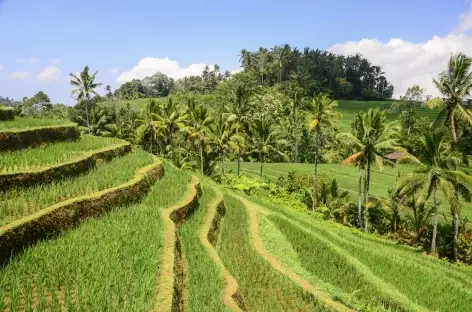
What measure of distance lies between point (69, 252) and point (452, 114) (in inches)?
921

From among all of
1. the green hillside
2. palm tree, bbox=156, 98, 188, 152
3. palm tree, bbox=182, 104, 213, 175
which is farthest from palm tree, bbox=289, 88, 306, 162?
the green hillside

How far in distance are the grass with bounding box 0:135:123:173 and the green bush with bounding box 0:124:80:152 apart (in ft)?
0.82

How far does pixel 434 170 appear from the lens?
22828mm

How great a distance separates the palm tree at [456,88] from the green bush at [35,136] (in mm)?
20460

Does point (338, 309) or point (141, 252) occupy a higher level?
point (141, 252)

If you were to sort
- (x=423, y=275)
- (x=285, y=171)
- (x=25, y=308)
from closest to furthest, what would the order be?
1. (x=25, y=308)
2. (x=423, y=275)
3. (x=285, y=171)

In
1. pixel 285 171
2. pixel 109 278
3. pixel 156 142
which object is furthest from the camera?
pixel 156 142

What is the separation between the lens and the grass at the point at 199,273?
26.5 ft

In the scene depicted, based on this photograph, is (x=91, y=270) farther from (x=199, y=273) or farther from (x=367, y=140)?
(x=367, y=140)

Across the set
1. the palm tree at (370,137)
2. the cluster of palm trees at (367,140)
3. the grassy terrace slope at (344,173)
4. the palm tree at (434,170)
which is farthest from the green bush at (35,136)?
the grassy terrace slope at (344,173)

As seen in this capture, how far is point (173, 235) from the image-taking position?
974 cm

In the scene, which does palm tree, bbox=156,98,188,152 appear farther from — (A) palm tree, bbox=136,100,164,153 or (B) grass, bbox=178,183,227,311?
(B) grass, bbox=178,183,227,311

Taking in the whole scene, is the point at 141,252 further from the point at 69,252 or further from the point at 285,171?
the point at 285,171

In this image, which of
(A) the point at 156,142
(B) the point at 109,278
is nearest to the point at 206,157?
(A) the point at 156,142
